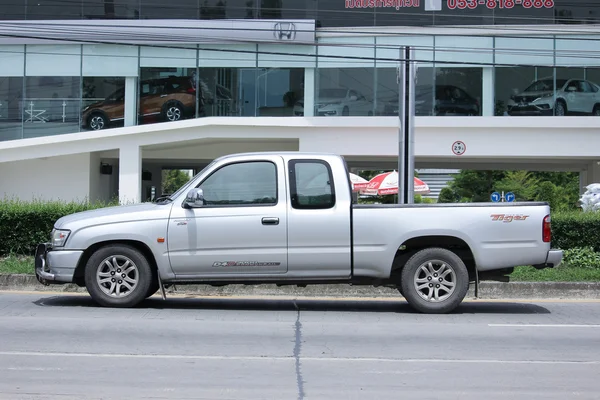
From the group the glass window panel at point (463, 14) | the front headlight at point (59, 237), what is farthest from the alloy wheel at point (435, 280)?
the glass window panel at point (463, 14)

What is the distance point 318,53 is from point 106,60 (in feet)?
23.1

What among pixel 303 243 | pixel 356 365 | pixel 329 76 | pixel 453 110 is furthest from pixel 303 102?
pixel 356 365

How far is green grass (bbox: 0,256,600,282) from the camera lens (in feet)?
43.6

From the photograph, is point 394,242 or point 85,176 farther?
point 85,176

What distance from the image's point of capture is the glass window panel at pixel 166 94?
2478 centimetres

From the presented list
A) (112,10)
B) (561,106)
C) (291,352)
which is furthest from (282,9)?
(291,352)

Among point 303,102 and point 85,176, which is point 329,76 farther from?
point 85,176

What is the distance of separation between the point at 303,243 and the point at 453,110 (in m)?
16.0

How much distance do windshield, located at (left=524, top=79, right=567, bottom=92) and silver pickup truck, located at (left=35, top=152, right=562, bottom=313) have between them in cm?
1541

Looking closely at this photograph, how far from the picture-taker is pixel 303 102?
2477 cm

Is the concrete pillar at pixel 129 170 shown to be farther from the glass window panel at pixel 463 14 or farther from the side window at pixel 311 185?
the side window at pixel 311 185

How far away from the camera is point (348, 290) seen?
1278 cm

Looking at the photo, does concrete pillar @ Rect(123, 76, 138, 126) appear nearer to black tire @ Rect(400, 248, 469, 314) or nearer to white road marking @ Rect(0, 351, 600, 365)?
black tire @ Rect(400, 248, 469, 314)

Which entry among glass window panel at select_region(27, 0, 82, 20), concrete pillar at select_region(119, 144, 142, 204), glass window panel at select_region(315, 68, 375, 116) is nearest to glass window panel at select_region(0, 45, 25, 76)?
glass window panel at select_region(27, 0, 82, 20)
